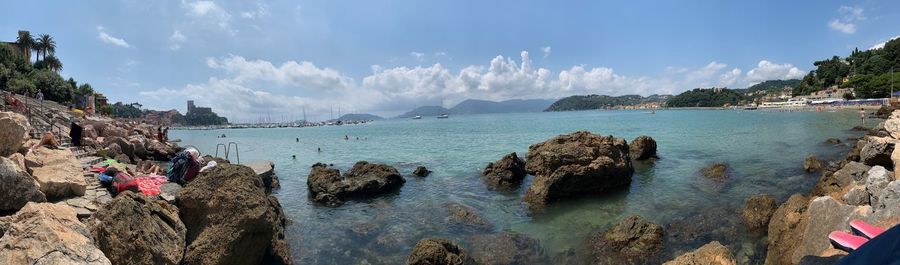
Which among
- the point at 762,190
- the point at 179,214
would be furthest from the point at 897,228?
the point at 762,190

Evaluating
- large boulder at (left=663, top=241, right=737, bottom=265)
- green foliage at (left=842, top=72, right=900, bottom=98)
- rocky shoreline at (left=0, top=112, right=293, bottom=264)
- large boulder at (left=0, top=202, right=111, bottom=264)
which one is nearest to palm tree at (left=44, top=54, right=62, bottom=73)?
rocky shoreline at (left=0, top=112, right=293, bottom=264)

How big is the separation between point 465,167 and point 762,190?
14.9 m

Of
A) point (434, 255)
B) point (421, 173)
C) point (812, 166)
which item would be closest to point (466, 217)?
point (434, 255)

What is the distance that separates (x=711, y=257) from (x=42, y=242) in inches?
384

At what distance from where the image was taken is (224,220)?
29.0 ft

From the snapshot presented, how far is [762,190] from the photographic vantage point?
16.4 meters

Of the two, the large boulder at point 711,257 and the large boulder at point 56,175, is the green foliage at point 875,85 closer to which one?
the large boulder at point 711,257

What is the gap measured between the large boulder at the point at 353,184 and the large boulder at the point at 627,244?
9.87 m

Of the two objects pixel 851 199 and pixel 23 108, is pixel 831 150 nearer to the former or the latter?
pixel 851 199

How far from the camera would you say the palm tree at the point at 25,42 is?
79.2 m

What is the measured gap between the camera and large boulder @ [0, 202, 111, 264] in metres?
5.46

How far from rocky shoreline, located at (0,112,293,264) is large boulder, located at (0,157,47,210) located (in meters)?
0.01

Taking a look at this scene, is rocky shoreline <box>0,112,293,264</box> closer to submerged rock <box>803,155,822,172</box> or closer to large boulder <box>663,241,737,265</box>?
large boulder <box>663,241,737,265</box>

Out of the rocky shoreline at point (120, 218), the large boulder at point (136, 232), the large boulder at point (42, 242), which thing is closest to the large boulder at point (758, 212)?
the rocky shoreline at point (120, 218)
